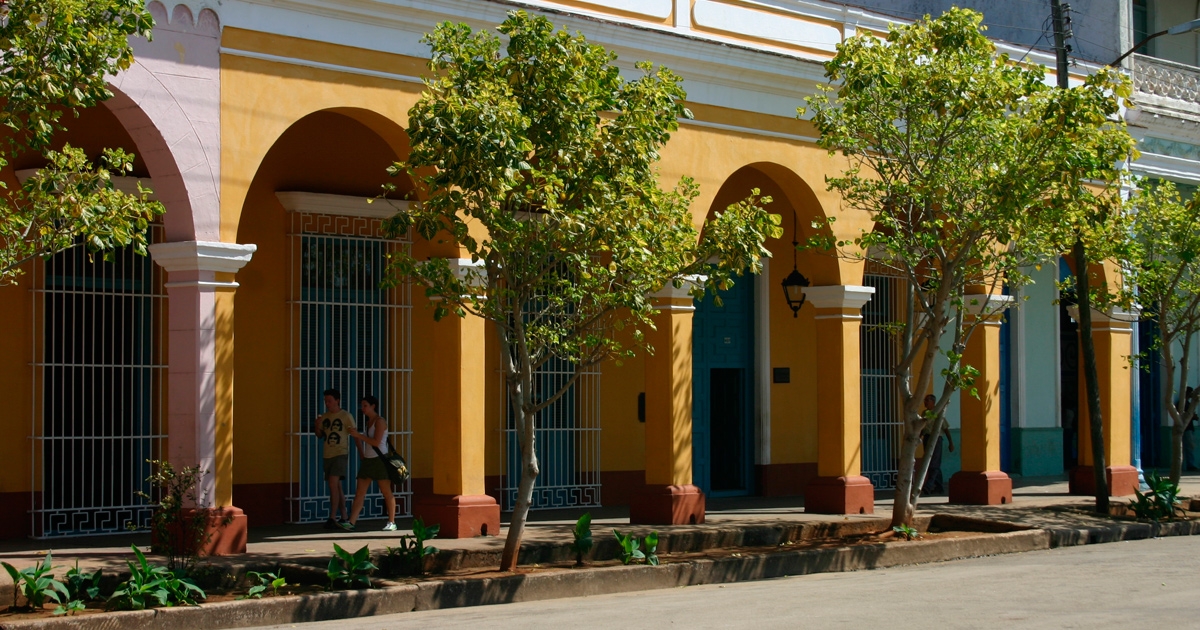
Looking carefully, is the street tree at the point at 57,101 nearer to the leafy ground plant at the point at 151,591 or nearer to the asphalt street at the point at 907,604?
the leafy ground plant at the point at 151,591

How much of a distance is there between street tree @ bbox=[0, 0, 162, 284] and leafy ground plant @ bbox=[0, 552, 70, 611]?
1807mm

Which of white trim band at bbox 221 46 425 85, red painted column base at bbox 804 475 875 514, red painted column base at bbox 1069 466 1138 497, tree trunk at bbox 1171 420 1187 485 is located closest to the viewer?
white trim band at bbox 221 46 425 85

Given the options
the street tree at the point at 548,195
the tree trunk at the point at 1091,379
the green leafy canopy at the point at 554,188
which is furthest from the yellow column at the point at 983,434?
the green leafy canopy at the point at 554,188

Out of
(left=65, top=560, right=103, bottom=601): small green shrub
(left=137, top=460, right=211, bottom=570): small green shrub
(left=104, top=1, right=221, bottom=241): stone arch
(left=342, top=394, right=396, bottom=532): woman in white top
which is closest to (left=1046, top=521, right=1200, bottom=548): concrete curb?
(left=342, top=394, right=396, bottom=532): woman in white top

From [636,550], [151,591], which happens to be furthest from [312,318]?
[151,591]

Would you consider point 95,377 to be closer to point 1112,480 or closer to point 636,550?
point 636,550

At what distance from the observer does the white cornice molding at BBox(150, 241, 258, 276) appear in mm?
10602

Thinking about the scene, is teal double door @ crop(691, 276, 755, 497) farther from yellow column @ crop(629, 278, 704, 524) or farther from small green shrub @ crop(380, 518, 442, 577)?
small green shrub @ crop(380, 518, 442, 577)

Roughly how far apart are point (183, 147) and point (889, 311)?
10366mm

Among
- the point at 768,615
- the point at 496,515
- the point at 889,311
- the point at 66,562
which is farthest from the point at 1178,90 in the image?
the point at 66,562

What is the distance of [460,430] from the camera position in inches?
471

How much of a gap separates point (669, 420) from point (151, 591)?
19.4ft

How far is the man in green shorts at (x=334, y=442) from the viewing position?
1265 centimetres

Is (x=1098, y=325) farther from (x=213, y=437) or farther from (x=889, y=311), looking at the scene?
(x=213, y=437)
